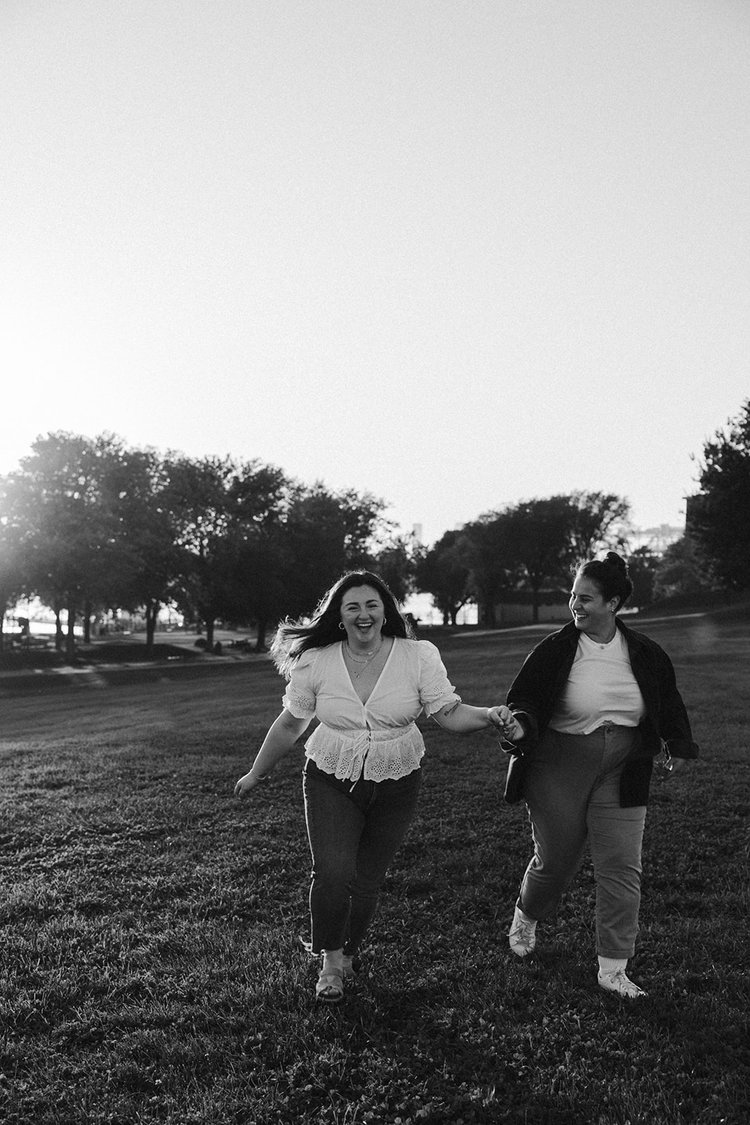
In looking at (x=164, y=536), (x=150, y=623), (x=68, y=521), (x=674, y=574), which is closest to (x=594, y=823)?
(x=68, y=521)

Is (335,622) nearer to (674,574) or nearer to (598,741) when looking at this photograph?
(598,741)

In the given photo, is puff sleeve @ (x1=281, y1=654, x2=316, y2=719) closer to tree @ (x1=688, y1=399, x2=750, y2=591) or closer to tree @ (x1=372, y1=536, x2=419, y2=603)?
tree @ (x1=688, y1=399, x2=750, y2=591)

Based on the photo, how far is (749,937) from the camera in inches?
195

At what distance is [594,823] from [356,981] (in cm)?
157

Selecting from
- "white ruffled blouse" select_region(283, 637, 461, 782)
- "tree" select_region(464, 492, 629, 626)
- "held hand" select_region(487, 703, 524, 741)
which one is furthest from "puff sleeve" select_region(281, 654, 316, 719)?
"tree" select_region(464, 492, 629, 626)

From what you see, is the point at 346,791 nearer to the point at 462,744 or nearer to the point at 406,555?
the point at 462,744

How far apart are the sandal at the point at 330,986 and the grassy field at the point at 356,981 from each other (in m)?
0.07

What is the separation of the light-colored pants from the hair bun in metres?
0.89

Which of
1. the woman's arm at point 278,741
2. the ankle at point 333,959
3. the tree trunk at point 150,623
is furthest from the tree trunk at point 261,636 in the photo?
the ankle at point 333,959

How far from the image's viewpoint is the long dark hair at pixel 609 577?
14.9ft

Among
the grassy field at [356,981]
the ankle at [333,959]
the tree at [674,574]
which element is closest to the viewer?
the grassy field at [356,981]

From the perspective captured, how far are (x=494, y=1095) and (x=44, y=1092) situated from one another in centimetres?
193

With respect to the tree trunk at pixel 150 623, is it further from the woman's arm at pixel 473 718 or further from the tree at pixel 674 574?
the tree at pixel 674 574

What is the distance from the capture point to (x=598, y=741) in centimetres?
449
